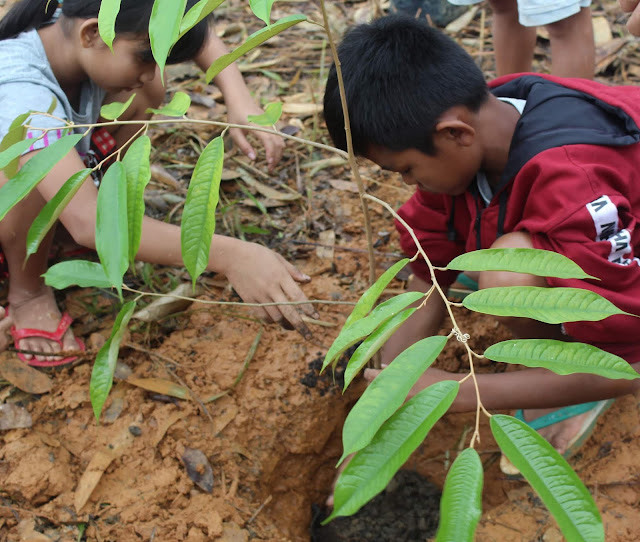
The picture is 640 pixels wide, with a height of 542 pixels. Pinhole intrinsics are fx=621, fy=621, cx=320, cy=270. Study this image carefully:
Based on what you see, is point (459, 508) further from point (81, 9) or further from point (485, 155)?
point (81, 9)

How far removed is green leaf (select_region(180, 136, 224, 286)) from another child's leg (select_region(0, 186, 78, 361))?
2.92 ft

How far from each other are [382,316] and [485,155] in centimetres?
79

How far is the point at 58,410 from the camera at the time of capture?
1.60 m

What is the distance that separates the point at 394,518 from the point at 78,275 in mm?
1092

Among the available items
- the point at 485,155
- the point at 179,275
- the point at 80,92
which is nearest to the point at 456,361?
the point at 485,155

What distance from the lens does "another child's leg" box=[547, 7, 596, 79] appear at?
2.00 meters

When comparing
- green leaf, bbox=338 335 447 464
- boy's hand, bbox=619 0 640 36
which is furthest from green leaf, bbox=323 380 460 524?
boy's hand, bbox=619 0 640 36

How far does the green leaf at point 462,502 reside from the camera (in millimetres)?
642

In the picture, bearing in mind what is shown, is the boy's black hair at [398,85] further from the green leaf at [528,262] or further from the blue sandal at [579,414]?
the blue sandal at [579,414]

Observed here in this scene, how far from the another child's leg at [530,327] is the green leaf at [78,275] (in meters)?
0.83

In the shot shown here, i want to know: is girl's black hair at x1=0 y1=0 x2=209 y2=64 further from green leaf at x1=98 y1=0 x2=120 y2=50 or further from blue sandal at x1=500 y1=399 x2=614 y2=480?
blue sandal at x1=500 y1=399 x2=614 y2=480

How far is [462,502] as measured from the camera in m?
0.66

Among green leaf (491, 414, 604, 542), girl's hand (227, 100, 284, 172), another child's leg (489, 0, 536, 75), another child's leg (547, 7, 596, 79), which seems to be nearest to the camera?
green leaf (491, 414, 604, 542)

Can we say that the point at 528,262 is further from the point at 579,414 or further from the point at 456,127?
the point at 579,414
